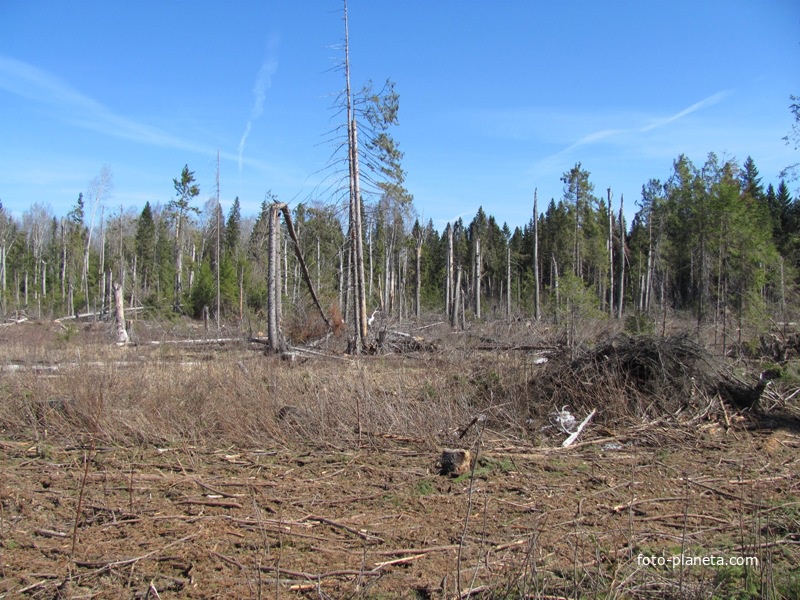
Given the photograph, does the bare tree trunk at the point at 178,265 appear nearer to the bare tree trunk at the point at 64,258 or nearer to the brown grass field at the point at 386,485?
the bare tree trunk at the point at 64,258

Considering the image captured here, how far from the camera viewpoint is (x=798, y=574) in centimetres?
294

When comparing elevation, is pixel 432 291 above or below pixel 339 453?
above

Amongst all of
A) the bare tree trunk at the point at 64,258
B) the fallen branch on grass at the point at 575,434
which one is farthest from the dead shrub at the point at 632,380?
the bare tree trunk at the point at 64,258

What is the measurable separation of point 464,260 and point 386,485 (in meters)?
55.3

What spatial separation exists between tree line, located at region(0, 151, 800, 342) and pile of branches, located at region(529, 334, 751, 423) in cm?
948

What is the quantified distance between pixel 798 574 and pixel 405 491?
276cm

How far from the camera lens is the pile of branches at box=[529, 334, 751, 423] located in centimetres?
695

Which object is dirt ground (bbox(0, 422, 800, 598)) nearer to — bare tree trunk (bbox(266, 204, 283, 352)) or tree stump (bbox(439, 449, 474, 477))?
tree stump (bbox(439, 449, 474, 477))

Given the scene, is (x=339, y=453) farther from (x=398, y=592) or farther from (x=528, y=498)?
(x=398, y=592)

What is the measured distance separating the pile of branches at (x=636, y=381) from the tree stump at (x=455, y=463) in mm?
2429

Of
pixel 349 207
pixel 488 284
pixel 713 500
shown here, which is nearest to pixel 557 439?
pixel 713 500

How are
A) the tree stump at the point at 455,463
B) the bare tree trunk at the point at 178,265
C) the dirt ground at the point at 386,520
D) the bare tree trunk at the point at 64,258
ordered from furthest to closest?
the bare tree trunk at the point at 64,258
the bare tree trunk at the point at 178,265
the tree stump at the point at 455,463
the dirt ground at the point at 386,520

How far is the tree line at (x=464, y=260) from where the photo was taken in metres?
19.4

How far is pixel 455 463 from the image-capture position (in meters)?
5.09
